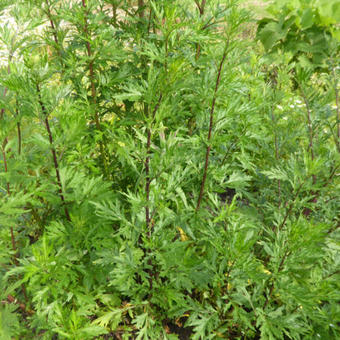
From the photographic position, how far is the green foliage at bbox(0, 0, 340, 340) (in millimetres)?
1238

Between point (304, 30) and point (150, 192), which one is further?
point (304, 30)

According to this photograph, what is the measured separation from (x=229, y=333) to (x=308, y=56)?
4.69 m

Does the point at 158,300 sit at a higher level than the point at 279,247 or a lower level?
lower

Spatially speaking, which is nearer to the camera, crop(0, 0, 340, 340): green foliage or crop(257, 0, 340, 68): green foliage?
crop(0, 0, 340, 340): green foliage

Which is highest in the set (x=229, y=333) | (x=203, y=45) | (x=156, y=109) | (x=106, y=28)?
(x=106, y=28)

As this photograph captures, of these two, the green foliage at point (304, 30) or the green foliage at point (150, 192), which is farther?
the green foliage at point (304, 30)

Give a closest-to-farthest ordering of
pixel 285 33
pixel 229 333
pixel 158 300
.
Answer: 1. pixel 158 300
2. pixel 229 333
3. pixel 285 33

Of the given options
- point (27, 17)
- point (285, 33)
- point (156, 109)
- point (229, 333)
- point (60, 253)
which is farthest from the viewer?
point (285, 33)

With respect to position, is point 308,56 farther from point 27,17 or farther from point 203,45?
point 27,17

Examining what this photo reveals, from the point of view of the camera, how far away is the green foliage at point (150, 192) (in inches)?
48.8

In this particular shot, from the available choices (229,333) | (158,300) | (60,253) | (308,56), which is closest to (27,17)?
(60,253)

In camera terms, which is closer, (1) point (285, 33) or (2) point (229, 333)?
(2) point (229, 333)

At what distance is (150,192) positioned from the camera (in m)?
1.41

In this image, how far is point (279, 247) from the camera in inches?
55.2
